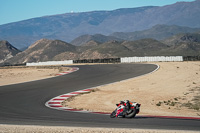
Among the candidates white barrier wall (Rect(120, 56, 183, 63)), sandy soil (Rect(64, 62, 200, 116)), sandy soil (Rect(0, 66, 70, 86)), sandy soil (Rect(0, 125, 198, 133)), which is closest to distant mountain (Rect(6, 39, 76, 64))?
white barrier wall (Rect(120, 56, 183, 63))

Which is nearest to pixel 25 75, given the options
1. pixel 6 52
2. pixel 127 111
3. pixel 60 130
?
pixel 127 111

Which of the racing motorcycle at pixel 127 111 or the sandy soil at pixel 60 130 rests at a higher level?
the racing motorcycle at pixel 127 111

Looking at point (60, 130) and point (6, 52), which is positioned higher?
point (6, 52)

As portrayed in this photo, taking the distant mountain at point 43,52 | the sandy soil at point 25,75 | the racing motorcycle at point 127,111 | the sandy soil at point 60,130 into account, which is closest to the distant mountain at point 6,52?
the distant mountain at point 43,52

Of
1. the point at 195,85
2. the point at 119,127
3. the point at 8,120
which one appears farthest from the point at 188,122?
the point at 195,85

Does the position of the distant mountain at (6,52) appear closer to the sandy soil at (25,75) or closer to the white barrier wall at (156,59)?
the white barrier wall at (156,59)

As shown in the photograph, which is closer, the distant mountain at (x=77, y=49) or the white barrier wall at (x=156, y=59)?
the white barrier wall at (x=156, y=59)

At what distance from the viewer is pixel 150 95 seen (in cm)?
2252

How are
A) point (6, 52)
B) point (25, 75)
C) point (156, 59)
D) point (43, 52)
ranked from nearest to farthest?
point (25, 75) → point (156, 59) → point (43, 52) → point (6, 52)

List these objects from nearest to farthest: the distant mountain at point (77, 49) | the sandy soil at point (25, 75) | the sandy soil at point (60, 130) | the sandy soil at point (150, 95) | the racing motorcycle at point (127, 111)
Result: the sandy soil at point (60, 130) < the racing motorcycle at point (127, 111) < the sandy soil at point (150, 95) < the sandy soil at point (25, 75) < the distant mountain at point (77, 49)

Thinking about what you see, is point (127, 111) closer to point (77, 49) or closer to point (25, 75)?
point (25, 75)

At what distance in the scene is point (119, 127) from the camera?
12.4m

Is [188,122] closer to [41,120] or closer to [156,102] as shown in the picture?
[41,120]

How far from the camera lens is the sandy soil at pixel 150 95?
1798cm
